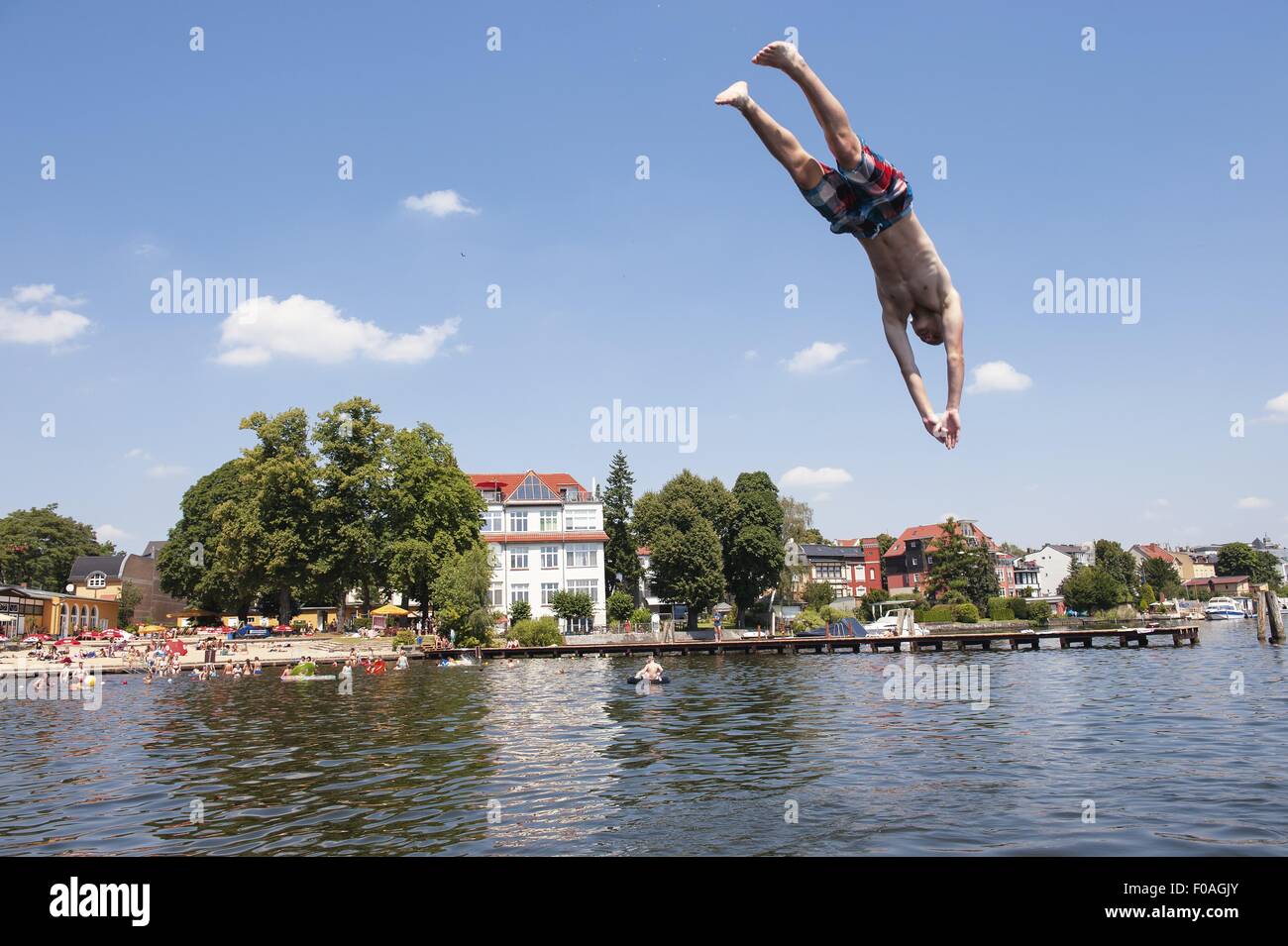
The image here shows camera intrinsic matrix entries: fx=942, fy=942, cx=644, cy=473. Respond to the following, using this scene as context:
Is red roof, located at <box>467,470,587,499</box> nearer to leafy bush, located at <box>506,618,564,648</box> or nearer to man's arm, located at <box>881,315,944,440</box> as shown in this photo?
leafy bush, located at <box>506,618,564,648</box>

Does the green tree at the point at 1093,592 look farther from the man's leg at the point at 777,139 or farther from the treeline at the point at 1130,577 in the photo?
the man's leg at the point at 777,139

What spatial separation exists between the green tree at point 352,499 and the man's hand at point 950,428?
61.3m

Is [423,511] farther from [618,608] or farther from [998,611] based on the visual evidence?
[998,611]

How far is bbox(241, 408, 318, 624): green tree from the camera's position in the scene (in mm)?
61531

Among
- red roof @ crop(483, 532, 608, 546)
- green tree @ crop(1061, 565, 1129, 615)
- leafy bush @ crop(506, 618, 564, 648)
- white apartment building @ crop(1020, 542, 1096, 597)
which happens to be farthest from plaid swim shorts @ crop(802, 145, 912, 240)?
white apartment building @ crop(1020, 542, 1096, 597)

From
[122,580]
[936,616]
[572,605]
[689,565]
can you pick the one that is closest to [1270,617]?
[936,616]

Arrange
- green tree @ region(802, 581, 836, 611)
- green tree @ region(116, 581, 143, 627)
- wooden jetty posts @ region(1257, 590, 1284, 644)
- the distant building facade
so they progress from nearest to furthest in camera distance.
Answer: wooden jetty posts @ region(1257, 590, 1284, 644)
green tree @ region(116, 581, 143, 627)
the distant building facade
green tree @ region(802, 581, 836, 611)

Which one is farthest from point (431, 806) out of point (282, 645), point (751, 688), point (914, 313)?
point (282, 645)

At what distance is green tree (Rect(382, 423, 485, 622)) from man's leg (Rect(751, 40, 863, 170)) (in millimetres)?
59610

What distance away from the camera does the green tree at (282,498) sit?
61531 mm

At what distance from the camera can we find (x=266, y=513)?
62875mm

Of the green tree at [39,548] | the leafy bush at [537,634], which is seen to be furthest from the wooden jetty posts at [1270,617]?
the green tree at [39,548]

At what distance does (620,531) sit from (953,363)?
80047mm
